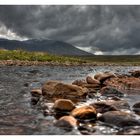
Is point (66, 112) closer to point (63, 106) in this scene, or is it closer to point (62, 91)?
point (63, 106)

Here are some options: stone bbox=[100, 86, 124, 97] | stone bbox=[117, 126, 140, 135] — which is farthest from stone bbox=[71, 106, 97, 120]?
stone bbox=[100, 86, 124, 97]

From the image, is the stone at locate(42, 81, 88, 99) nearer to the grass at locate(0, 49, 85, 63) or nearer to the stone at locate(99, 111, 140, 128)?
the grass at locate(0, 49, 85, 63)

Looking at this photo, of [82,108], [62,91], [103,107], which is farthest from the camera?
[62,91]

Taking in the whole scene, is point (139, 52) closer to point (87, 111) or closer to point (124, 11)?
point (124, 11)

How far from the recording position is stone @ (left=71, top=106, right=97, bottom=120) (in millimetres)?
8266

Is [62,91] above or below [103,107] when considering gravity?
above

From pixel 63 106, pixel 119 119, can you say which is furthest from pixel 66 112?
pixel 119 119

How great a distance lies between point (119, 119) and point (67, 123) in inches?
44.2

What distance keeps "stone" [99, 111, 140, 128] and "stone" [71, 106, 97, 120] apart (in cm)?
20

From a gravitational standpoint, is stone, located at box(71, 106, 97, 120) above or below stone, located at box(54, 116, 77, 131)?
above

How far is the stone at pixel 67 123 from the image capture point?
7704 millimetres

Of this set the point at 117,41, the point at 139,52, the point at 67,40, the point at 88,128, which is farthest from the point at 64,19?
the point at 88,128

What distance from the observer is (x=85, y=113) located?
27.1 ft

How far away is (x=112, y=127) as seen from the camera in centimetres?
787
